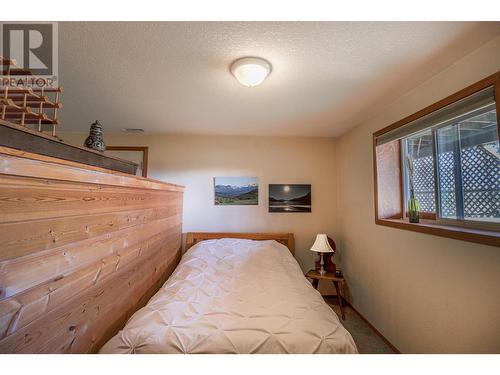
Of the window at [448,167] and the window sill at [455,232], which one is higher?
the window at [448,167]

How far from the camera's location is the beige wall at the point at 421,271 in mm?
1120

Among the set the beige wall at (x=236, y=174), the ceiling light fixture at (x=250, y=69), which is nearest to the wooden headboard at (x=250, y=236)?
the beige wall at (x=236, y=174)

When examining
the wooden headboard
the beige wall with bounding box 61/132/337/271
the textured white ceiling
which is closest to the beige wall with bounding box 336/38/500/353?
the textured white ceiling

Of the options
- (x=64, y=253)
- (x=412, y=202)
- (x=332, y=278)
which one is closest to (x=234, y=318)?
(x=64, y=253)

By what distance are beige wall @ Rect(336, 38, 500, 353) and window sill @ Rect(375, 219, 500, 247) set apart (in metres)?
0.04

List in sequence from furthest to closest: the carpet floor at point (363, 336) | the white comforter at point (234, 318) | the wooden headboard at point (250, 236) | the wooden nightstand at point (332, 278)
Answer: the wooden headboard at point (250, 236), the wooden nightstand at point (332, 278), the carpet floor at point (363, 336), the white comforter at point (234, 318)

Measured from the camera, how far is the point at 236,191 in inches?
111

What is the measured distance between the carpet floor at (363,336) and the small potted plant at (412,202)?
3.84ft

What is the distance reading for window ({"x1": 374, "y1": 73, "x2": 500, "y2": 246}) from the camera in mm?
1188

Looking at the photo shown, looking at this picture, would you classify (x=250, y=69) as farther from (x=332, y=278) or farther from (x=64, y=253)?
(x=332, y=278)

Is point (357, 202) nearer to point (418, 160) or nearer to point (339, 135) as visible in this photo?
point (418, 160)

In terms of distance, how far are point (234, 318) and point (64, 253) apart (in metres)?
0.88

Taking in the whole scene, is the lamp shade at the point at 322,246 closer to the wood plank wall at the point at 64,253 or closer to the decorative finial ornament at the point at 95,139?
the wood plank wall at the point at 64,253
